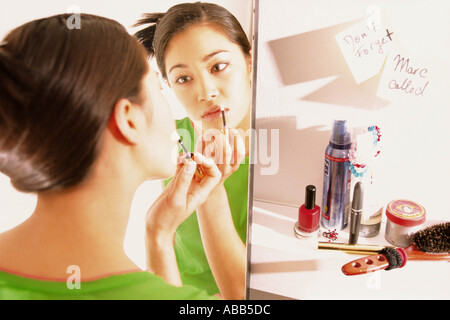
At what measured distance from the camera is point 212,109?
2.48 feet

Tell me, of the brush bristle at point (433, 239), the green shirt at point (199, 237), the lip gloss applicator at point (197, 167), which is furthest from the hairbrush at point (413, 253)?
the lip gloss applicator at point (197, 167)

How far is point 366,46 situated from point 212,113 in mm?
346

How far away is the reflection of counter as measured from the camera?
2.56 ft

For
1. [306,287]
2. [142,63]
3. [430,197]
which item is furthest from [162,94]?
[430,197]

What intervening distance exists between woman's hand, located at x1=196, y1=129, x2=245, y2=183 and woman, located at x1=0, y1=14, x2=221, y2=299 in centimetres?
2

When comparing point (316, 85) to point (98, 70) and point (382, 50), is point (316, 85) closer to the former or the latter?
point (382, 50)

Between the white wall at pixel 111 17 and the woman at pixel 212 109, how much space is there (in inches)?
0.7

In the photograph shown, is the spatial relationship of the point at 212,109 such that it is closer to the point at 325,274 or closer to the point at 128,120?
the point at 128,120

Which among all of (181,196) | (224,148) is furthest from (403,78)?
(181,196)

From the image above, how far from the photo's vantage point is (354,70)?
78cm

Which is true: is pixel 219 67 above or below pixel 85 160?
above

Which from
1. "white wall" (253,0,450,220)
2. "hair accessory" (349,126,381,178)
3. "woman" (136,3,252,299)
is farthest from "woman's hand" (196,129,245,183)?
"hair accessory" (349,126,381,178)

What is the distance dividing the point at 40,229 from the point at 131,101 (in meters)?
0.32

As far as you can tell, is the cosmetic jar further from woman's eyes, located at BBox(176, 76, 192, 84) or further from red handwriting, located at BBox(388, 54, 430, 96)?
woman's eyes, located at BBox(176, 76, 192, 84)
